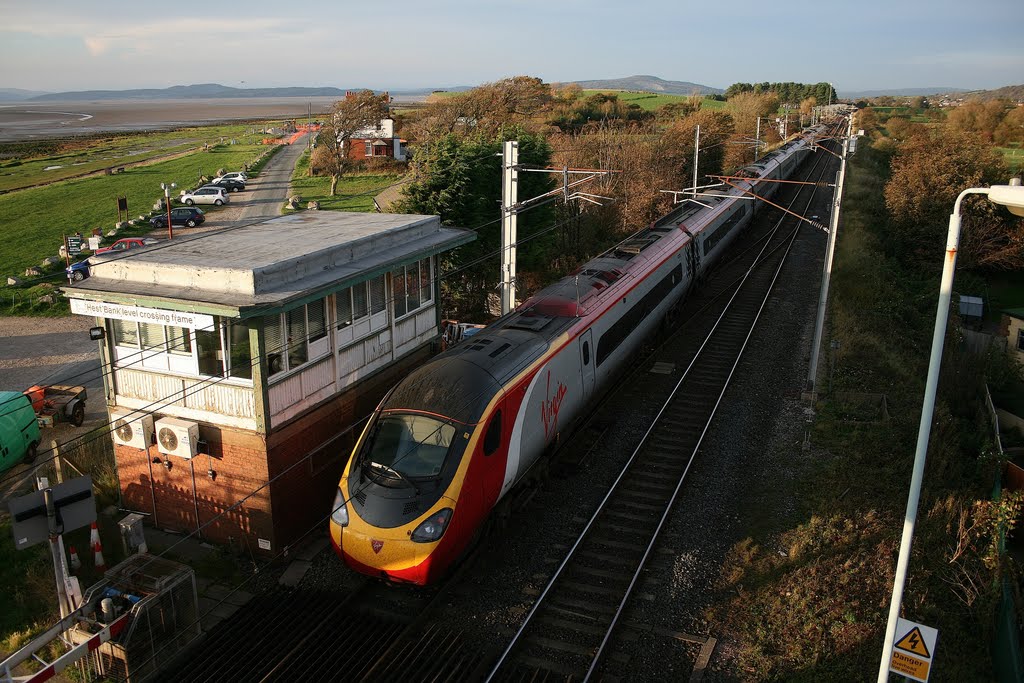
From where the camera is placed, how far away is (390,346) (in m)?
15.0

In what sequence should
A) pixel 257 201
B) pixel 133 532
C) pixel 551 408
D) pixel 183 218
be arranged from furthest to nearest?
1. pixel 257 201
2. pixel 183 218
3. pixel 551 408
4. pixel 133 532

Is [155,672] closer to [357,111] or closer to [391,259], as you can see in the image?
[391,259]

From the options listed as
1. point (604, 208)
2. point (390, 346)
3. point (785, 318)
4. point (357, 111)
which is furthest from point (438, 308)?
point (357, 111)

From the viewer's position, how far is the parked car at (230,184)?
57.7 metres

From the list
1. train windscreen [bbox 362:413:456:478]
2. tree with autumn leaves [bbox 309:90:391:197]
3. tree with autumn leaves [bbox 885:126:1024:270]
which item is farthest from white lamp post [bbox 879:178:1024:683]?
tree with autumn leaves [bbox 309:90:391:197]

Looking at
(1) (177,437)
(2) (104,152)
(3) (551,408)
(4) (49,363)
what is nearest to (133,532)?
(1) (177,437)

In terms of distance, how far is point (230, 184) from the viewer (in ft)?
191

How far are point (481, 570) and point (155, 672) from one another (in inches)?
189

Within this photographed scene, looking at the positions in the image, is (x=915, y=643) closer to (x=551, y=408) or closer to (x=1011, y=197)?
(x=1011, y=197)

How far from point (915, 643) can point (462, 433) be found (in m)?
6.27

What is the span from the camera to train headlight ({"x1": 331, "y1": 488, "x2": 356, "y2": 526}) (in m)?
10.9

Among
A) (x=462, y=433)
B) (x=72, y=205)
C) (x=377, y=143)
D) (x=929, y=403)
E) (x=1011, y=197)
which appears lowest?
(x=72, y=205)

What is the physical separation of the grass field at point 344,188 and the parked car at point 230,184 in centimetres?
414

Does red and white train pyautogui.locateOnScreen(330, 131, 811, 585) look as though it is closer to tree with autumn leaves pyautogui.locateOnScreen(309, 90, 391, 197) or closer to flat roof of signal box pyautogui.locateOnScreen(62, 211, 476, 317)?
flat roof of signal box pyautogui.locateOnScreen(62, 211, 476, 317)
